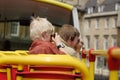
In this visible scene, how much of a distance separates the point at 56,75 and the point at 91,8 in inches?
2581

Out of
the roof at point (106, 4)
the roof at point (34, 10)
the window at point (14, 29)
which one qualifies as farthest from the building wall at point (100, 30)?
the window at point (14, 29)

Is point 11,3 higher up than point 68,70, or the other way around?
point 11,3

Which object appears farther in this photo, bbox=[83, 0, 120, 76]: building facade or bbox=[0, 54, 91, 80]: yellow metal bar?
bbox=[83, 0, 120, 76]: building facade

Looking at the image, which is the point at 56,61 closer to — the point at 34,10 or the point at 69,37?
the point at 69,37

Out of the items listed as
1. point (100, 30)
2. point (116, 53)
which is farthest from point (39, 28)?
point (100, 30)

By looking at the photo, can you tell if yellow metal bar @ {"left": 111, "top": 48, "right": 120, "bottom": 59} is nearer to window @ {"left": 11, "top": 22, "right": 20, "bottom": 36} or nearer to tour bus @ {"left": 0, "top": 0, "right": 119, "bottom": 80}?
tour bus @ {"left": 0, "top": 0, "right": 119, "bottom": 80}

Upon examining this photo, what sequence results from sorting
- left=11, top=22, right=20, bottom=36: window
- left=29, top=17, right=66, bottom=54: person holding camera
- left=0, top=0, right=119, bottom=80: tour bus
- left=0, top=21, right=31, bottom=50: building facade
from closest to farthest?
left=0, top=0, right=119, bottom=80: tour bus
left=29, top=17, right=66, bottom=54: person holding camera
left=0, top=21, right=31, bottom=50: building facade
left=11, top=22, right=20, bottom=36: window

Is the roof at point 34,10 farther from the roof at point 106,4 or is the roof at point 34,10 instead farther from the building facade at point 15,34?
the roof at point 106,4

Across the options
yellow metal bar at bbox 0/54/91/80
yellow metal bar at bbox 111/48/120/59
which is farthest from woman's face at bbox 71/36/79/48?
yellow metal bar at bbox 111/48/120/59

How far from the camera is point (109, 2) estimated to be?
214 feet

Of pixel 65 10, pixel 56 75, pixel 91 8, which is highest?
pixel 91 8

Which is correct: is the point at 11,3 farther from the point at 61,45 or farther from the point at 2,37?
the point at 61,45

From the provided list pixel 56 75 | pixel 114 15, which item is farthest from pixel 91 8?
pixel 56 75

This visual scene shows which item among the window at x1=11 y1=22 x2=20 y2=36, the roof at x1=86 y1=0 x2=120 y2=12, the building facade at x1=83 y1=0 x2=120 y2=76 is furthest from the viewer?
the roof at x1=86 y1=0 x2=120 y2=12
